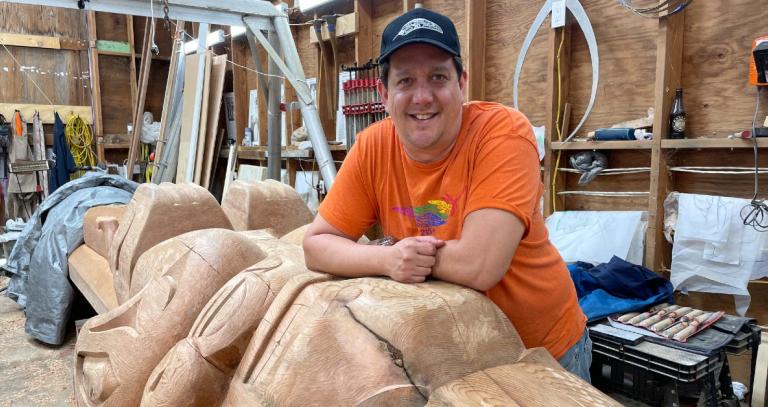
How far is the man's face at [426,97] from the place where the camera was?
4.74 ft

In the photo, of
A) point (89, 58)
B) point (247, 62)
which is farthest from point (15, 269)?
point (89, 58)

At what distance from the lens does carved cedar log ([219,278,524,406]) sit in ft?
3.56

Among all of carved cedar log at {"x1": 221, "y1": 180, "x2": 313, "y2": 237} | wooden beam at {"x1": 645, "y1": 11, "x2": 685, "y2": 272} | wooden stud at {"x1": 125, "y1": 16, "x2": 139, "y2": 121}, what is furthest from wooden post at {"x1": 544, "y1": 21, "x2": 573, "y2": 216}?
wooden stud at {"x1": 125, "y1": 16, "x2": 139, "y2": 121}

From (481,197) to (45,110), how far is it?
28.4ft

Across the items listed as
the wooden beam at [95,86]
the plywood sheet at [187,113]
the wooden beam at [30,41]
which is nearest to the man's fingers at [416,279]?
the plywood sheet at [187,113]

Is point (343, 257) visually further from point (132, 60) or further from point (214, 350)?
point (132, 60)

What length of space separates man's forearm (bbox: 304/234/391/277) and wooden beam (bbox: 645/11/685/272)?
8.41ft

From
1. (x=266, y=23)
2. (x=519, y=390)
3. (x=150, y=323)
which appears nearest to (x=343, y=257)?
(x=519, y=390)

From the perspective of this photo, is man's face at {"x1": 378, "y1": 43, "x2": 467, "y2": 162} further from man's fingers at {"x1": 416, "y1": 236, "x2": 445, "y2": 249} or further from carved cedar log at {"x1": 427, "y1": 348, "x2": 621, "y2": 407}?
carved cedar log at {"x1": 427, "y1": 348, "x2": 621, "y2": 407}

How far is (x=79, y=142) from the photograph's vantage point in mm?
8250

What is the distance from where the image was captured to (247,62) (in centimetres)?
783

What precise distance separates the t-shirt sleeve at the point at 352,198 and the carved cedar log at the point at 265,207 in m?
1.10

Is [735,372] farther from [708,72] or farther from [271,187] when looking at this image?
[271,187]

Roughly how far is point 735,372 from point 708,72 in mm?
1865
